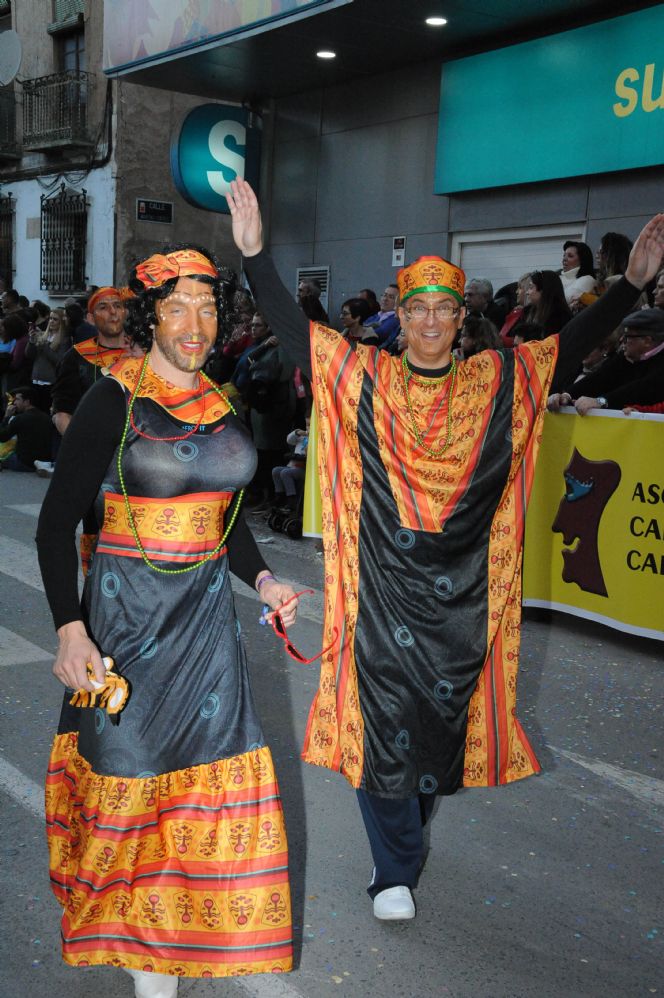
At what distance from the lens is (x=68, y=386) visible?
628cm

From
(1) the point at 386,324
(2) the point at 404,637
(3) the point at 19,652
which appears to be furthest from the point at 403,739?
(1) the point at 386,324

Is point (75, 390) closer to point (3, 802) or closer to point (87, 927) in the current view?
point (3, 802)

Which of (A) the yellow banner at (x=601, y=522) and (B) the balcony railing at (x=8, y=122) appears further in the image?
(B) the balcony railing at (x=8, y=122)

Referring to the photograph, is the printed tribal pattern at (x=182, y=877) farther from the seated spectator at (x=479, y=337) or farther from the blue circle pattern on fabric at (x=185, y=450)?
the seated spectator at (x=479, y=337)

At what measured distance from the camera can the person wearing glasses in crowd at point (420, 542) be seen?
10.7ft

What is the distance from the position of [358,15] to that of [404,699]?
9.99 m

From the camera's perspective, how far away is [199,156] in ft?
48.1

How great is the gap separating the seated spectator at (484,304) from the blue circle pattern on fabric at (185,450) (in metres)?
7.11

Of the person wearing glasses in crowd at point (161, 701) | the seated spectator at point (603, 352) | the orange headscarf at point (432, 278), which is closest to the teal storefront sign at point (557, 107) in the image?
the seated spectator at point (603, 352)

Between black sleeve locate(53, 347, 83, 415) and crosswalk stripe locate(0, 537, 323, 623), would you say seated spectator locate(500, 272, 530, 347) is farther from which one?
black sleeve locate(53, 347, 83, 415)

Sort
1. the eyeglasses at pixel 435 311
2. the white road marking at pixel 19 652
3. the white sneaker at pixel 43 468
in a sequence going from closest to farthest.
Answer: the eyeglasses at pixel 435 311 < the white road marking at pixel 19 652 < the white sneaker at pixel 43 468

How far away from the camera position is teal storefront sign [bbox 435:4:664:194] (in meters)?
10.1

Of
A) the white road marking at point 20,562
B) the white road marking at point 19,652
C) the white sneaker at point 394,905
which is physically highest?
the white sneaker at point 394,905

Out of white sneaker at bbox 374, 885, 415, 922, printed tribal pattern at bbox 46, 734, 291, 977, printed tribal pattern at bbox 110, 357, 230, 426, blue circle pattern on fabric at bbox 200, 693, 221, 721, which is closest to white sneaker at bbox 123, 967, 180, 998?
printed tribal pattern at bbox 46, 734, 291, 977
